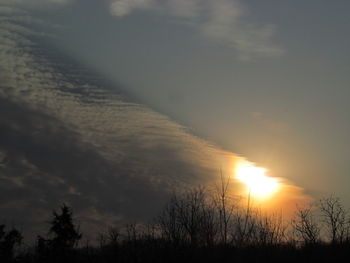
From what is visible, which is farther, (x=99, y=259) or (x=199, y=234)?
(x=199, y=234)

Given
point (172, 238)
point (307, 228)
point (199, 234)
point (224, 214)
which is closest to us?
point (307, 228)

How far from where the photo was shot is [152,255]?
120ft

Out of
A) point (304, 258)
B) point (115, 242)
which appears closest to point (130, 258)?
point (115, 242)

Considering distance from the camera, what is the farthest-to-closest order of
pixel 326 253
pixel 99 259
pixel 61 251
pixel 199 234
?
pixel 199 234
pixel 99 259
pixel 61 251
pixel 326 253

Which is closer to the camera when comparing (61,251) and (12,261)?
(61,251)

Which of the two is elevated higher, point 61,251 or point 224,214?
point 224,214

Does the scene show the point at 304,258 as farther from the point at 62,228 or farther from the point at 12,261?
the point at 12,261

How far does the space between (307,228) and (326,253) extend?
14545 millimetres

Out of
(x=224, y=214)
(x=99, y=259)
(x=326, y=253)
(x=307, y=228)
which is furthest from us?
(x=224, y=214)

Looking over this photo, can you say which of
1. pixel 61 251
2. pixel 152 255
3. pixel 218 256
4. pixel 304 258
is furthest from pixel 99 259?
pixel 304 258

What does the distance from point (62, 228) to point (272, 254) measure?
1836cm

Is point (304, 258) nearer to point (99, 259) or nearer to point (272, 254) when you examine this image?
point (272, 254)

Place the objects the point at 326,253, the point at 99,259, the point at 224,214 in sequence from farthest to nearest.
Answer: the point at 224,214 < the point at 99,259 < the point at 326,253

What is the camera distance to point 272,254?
35156 millimetres
